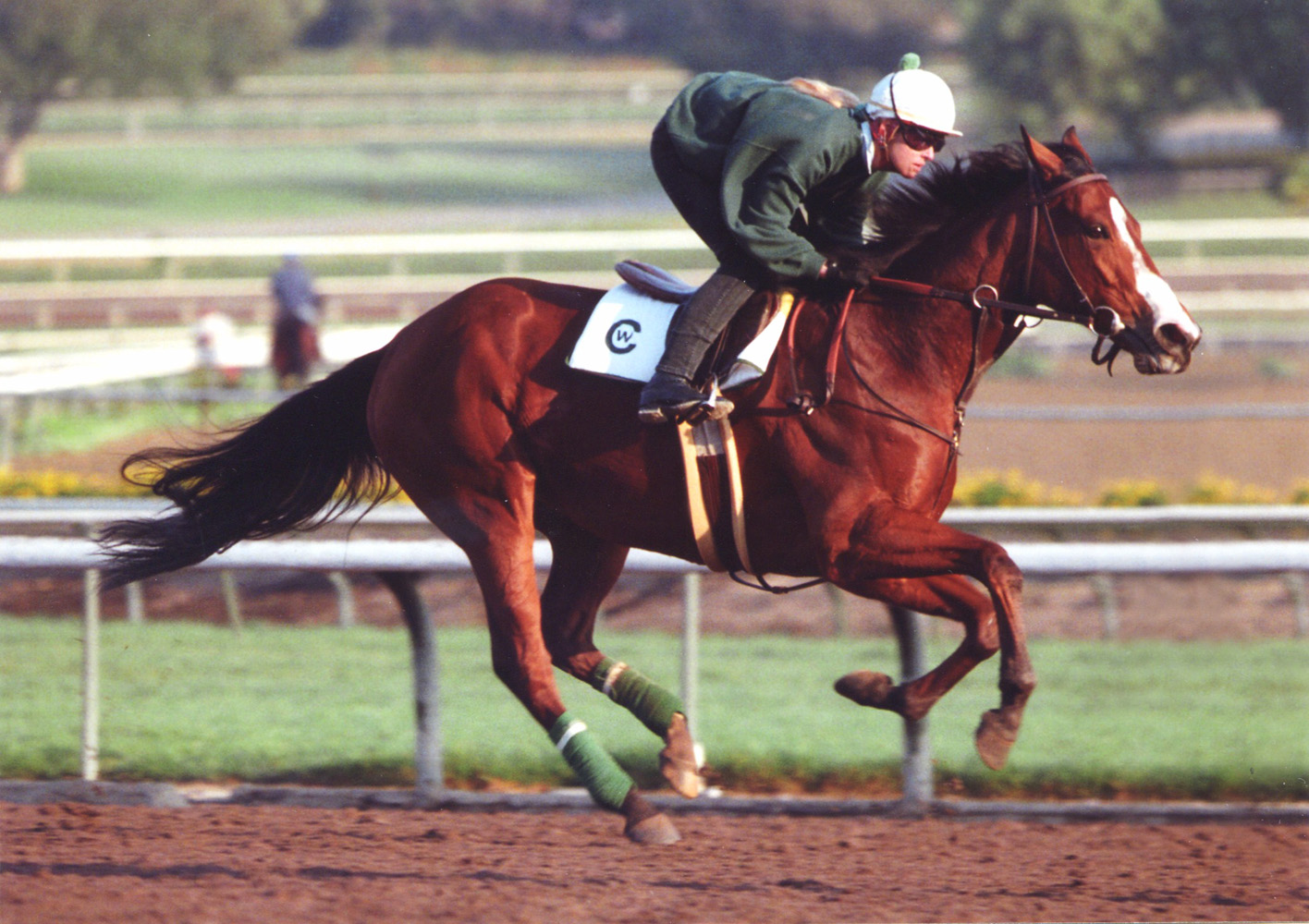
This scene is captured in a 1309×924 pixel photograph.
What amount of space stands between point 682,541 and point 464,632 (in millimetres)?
2828

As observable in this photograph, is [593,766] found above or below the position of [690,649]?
below

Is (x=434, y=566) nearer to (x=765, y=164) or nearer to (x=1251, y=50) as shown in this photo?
(x=765, y=164)

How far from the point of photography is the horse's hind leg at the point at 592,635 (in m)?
3.90

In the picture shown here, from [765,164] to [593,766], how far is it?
4.62ft

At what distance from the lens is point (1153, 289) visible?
11.8ft

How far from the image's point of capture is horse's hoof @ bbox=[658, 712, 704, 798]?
150 inches

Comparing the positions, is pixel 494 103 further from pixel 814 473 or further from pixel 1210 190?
pixel 814 473

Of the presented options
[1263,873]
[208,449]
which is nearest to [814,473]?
[1263,873]

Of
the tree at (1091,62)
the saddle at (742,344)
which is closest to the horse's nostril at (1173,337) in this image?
the saddle at (742,344)

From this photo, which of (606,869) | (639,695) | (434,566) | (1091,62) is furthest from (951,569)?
(1091,62)

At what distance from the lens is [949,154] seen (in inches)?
158

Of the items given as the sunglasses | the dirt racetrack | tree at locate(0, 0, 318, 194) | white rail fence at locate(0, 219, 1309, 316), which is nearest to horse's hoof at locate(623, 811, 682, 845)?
the dirt racetrack

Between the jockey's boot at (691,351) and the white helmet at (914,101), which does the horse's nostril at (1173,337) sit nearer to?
the white helmet at (914,101)

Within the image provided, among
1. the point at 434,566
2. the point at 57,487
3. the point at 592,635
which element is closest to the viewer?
the point at 592,635
